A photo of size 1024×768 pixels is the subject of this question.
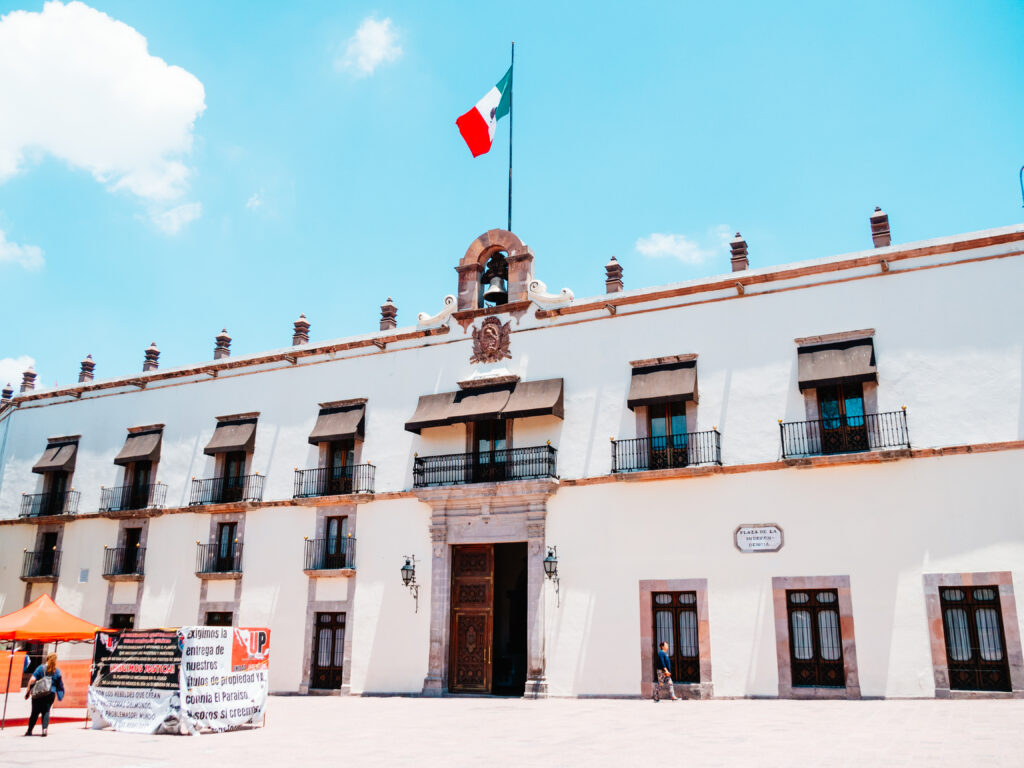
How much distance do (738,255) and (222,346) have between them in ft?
53.0

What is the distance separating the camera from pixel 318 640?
22359mm

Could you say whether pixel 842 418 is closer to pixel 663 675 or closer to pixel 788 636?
pixel 788 636

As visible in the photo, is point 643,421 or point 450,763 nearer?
point 450,763

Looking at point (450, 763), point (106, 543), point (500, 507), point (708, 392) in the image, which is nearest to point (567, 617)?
point (500, 507)

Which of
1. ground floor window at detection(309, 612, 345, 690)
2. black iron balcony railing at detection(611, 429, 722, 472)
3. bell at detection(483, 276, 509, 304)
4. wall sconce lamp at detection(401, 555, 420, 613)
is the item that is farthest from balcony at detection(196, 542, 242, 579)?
black iron balcony railing at detection(611, 429, 722, 472)

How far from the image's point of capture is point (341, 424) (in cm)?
2336

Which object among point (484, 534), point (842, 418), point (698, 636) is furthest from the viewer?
point (484, 534)

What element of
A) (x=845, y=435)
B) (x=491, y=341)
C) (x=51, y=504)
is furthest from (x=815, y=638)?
(x=51, y=504)

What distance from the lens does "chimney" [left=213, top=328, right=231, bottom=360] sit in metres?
27.4

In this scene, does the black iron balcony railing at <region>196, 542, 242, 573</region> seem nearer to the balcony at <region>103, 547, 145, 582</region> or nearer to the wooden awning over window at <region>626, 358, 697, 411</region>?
the balcony at <region>103, 547, 145, 582</region>

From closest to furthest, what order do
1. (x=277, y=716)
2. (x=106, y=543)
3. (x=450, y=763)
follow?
1. (x=450, y=763)
2. (x=277, y=716)
3. (x=106, y=543)

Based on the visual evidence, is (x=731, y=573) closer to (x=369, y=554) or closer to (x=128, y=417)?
(x=369, y=554)

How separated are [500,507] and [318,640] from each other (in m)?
6.13

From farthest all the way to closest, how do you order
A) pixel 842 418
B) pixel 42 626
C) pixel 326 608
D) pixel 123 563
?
pixel 123 563 < pixel 326 608 < pixel 842 418 < pixel 42 626
